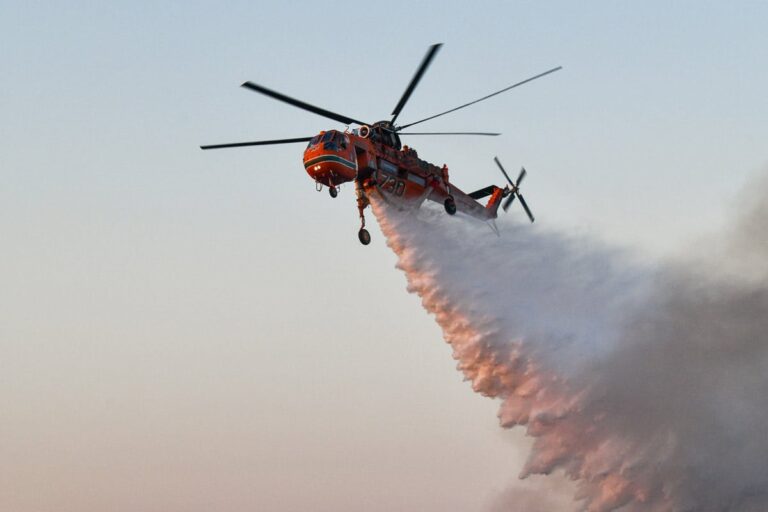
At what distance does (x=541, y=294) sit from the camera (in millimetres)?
48281

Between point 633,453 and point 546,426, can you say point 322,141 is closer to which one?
point 546,426

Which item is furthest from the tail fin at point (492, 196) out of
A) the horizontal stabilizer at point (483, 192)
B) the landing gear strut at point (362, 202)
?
the landing gear strut at point (362, 202)

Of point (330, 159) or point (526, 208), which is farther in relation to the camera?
point (526, 208)

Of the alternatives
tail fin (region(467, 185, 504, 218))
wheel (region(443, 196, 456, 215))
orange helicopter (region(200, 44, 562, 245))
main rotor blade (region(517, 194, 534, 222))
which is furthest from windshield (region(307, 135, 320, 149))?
main rotor blade (region(517, 194, 534, 222))

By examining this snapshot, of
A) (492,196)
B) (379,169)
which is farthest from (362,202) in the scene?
(492,196)

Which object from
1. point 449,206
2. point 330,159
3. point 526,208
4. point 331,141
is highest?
point 526,208

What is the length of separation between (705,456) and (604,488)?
5337 millimetres

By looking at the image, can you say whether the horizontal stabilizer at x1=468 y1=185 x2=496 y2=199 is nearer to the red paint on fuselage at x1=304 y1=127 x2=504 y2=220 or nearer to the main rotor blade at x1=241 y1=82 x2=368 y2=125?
the red paint on fuselage at x1=304 y1=127 x2=504 y2=220

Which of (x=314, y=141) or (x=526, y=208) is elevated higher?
(x=526, y=208)

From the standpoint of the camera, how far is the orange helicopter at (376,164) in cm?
4100

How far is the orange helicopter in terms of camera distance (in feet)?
135

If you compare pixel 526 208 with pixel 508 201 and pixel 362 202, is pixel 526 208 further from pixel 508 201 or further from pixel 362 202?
pixel 362 202

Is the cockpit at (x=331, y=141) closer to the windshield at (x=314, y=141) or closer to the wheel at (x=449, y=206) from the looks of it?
the windshield at (x=314, y=141)

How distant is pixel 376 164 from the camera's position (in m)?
43.3
